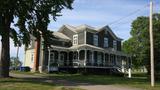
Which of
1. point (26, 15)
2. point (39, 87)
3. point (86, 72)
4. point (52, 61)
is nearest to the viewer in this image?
point (39, 87)

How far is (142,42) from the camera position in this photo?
54094 millimetres

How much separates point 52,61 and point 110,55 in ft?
39.0

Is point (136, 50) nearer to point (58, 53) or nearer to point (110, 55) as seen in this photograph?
point (110, 55)

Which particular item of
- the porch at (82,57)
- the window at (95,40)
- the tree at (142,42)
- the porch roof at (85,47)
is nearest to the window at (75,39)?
the porch roof at (85,47)

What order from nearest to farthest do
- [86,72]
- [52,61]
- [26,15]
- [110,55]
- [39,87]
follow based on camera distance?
[39,87] → [26,15] → [86,72] → [52,61] → [110,55]

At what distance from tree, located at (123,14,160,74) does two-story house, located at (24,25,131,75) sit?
12.6 feet

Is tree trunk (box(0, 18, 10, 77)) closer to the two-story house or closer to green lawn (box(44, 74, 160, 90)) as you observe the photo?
green lawn (box(44, 74, 160, 90))

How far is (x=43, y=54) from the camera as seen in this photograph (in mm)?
56406

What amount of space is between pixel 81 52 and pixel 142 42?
10.4 m

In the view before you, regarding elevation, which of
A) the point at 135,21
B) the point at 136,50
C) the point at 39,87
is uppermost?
the point at 135,21

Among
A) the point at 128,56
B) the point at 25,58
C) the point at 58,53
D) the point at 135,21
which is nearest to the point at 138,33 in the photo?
the point at 135,21

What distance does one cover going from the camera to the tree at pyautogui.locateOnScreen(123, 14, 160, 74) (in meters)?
50.5

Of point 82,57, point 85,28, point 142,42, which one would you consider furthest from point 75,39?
point 142,42

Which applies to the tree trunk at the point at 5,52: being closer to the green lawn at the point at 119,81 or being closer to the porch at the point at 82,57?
the green lawn at the point at 119,81
